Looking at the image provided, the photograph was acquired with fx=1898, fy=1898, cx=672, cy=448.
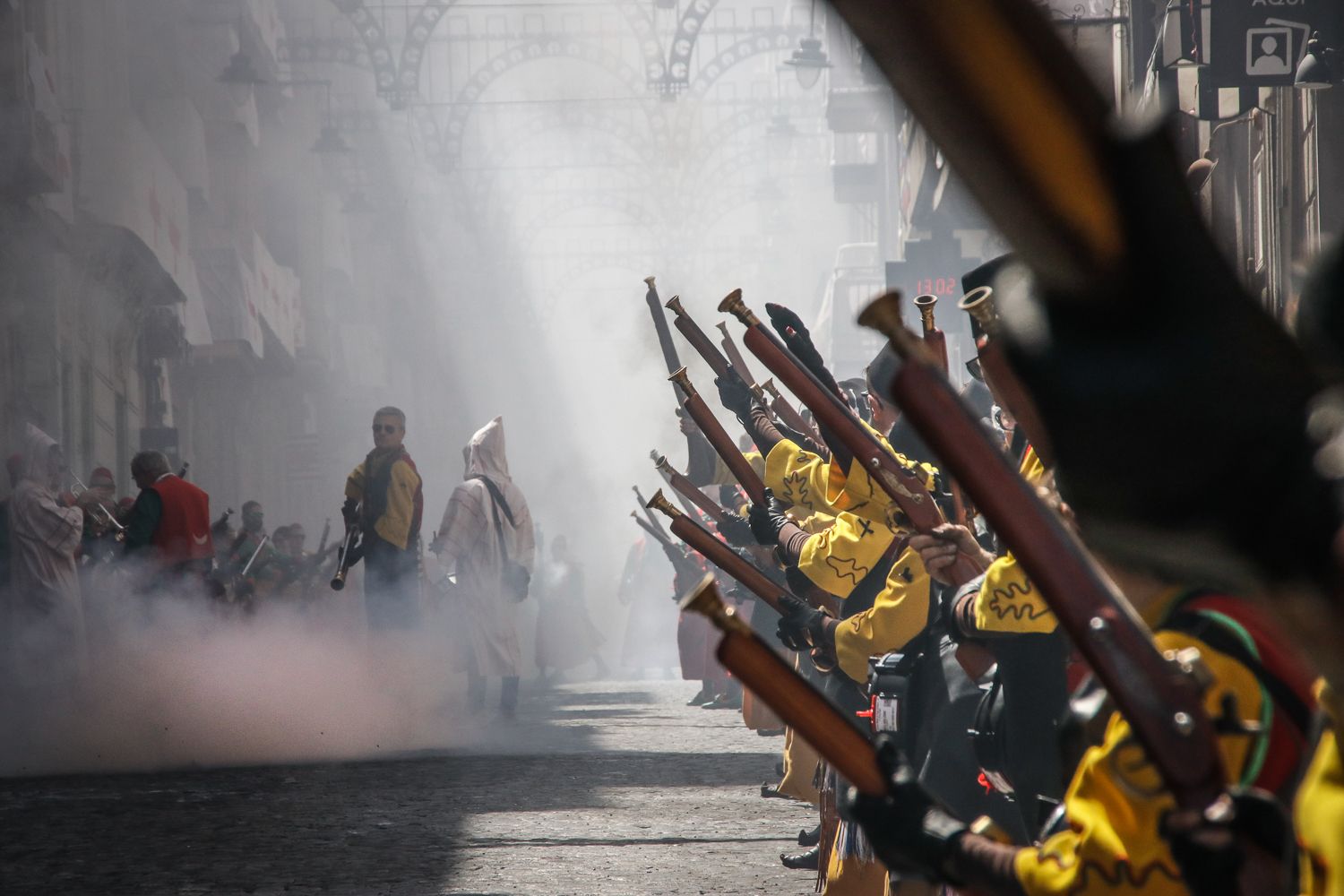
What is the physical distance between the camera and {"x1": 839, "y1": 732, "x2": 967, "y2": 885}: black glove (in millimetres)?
1931

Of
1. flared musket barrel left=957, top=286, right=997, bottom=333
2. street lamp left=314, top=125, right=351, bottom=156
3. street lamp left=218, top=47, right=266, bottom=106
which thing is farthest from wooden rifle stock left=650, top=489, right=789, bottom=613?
street lamp left=314, top=125, right=351, bottom=156

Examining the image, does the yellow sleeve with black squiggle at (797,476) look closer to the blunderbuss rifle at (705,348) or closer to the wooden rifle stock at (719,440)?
the wooden rifle stock at (719,440)

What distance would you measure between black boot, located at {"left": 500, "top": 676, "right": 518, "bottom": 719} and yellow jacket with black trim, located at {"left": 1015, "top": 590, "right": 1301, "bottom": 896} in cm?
1122

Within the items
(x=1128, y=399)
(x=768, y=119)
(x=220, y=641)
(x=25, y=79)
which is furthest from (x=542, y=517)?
(x=1128, y=399)

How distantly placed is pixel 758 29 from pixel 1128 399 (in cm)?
3127

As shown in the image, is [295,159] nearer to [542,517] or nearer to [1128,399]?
[542,517]

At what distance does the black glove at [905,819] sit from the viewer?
1.93 metres

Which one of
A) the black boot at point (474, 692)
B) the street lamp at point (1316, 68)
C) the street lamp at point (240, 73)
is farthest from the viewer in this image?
the street lamp at point (240, 73)

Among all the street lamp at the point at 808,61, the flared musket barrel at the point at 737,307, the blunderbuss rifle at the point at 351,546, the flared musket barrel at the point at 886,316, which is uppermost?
the street lamp at the point at 808,61

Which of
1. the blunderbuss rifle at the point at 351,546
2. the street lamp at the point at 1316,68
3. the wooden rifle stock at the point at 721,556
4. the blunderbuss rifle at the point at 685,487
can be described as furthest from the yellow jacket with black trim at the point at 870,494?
the blunderbuss rifle at the point at 351,546

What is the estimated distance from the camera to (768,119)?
137 feet

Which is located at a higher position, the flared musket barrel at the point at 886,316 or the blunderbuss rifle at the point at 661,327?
the blunderbuss rifle at the point at 661,327

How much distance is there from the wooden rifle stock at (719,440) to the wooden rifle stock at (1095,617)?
5134mm

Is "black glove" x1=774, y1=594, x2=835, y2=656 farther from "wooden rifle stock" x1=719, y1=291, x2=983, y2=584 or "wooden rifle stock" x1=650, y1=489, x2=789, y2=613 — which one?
"wooden rifle stock" x1=719, y1=291, x2=983, y2=584
